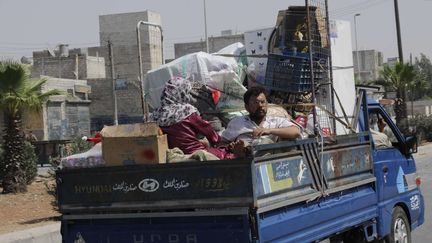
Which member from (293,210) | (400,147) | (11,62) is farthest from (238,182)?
(11,62)

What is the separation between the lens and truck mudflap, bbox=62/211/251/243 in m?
4.48

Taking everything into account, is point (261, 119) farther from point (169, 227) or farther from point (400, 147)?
point (400, 147)

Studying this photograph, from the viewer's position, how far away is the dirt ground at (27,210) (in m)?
11.1

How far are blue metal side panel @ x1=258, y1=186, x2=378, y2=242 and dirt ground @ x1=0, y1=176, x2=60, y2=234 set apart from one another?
6.38 m

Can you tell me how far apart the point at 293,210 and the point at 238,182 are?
0.67 metres

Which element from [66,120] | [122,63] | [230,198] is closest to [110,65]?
[66,120]

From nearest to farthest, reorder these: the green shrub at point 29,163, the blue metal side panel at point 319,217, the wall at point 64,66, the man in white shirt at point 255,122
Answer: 1. the blue metal side panel at point 319,217
2. the man in white shirt at point 255,122
3. the green shrub at point 29,163
4. the wall at point 64,66

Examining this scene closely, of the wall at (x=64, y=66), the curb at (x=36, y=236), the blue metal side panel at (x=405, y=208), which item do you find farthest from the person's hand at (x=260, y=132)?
the wall at (x=64, y=66)

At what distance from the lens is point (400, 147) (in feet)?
23.7

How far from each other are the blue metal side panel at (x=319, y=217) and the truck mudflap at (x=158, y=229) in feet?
0.75

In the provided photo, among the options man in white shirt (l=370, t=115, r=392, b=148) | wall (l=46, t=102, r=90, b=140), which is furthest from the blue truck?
wall (l=46, t=102, r=90, b=140)

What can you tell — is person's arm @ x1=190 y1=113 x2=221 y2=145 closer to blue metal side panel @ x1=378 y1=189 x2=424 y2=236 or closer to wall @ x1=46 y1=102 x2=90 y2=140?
blue metal side panel @ x1=378 y1=189 x2=424 y2=236

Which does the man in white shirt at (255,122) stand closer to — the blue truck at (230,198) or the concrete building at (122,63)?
the blue truck at (230,198)

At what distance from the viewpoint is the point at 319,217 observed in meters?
5.21
